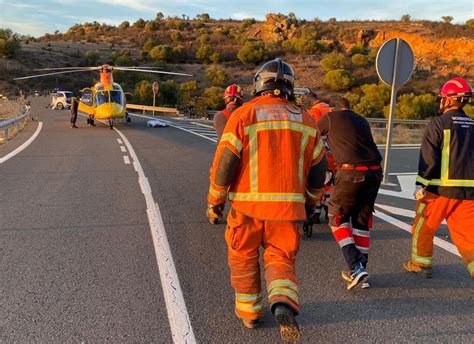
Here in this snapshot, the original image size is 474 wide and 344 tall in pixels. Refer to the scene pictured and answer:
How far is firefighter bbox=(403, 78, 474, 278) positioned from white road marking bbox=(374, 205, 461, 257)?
51.3 inches

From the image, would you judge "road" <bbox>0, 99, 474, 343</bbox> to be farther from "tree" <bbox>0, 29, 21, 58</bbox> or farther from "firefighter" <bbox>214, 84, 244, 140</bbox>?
"tree" <bbox>0, 29, 21, 58</bbox>

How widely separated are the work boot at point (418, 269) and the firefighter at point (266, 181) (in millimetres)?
2029

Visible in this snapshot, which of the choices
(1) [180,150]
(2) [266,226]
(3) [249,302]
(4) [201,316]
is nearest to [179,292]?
(4) [201,316]

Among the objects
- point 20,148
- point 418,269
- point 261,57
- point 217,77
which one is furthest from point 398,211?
point 261,57

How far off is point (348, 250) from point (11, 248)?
3.86 meters

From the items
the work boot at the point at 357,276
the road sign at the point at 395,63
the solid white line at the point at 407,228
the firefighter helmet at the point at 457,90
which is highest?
the road sign at the point at 395,63

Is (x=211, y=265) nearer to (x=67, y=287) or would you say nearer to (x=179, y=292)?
(x=179, y=292)

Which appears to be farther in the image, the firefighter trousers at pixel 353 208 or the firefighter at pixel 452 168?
the firefighter trousers at pixel 353 208

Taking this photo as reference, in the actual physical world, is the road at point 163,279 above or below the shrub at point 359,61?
below

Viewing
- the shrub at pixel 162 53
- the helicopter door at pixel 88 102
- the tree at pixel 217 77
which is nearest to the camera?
the helicopter door at pixel 88 102

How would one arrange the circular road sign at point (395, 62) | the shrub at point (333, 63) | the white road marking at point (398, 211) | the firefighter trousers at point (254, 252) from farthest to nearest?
the shrub at point (333, 63), the circular road sign at point (395, 62), the white road marking at point (398, 211), the firefighter trousers at point (254, 252)

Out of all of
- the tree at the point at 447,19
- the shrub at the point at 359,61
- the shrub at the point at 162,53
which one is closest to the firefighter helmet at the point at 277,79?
the shrub at the point at 359,61

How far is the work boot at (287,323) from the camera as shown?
9.79ft

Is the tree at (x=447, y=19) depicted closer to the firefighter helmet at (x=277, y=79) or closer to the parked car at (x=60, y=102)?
the parked car at (x=60, y=102)
